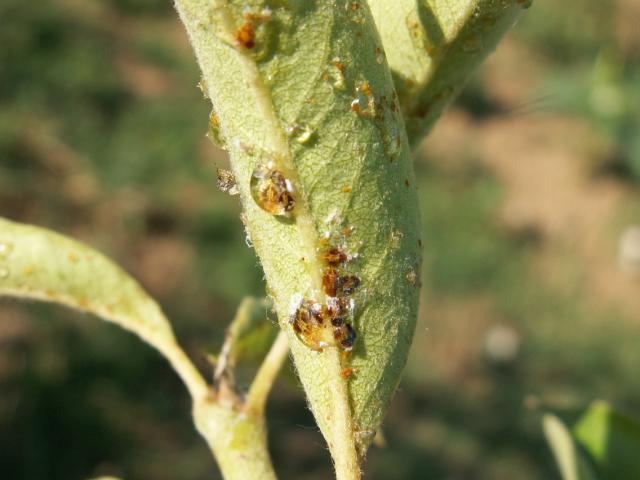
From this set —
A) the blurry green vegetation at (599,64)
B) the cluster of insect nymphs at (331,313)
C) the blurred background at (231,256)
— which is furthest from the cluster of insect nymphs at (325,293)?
the blurry green vegetation at (599,64)

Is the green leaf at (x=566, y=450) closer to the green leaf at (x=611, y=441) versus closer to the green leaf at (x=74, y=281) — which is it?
the green leaf at (x=611, y=441)

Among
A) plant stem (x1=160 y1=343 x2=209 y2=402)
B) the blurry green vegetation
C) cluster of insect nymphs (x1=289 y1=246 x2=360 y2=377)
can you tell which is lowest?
the blurry green vegetation

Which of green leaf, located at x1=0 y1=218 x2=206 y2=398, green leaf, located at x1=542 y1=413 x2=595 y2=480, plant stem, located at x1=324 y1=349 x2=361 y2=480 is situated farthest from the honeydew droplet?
green leaf, located at x1=542 y1=413 x2=595 y2=480

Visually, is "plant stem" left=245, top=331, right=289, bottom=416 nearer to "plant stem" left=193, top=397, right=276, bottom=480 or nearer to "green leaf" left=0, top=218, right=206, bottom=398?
"plant stem" left=193, top=397, right=276, bottom=480

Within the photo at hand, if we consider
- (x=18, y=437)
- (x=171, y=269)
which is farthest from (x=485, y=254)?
(x=18, y=437)

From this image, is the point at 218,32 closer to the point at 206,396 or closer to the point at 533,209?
the point at 206,396

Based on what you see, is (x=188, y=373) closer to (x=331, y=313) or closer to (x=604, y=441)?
(x=331, y=313)
